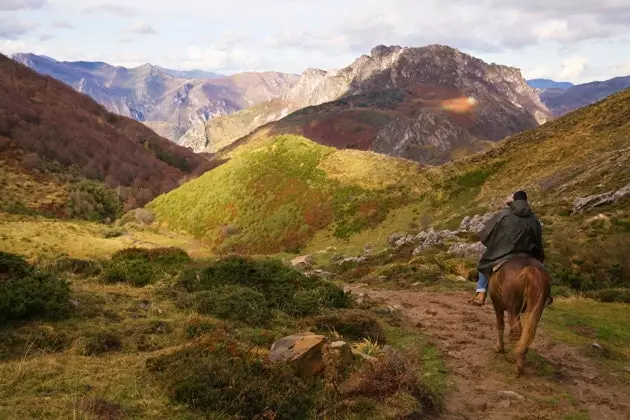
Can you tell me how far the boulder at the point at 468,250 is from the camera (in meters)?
25.8

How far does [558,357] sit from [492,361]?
178 centimetres

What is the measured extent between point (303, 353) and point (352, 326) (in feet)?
13.8

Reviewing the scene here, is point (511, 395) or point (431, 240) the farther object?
point (431, 240)

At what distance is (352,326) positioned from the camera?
12.0 meters

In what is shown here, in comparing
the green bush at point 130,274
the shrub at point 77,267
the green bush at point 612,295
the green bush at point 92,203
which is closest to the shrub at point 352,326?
the green bush at point 130,274

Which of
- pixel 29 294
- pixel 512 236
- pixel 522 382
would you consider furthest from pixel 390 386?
pixel 29 294

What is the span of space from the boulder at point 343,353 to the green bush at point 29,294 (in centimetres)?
616

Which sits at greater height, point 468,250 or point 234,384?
point 234,384

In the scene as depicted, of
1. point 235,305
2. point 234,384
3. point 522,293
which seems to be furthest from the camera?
point 235,305

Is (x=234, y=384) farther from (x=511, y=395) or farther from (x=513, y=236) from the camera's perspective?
(x=513, y=236)

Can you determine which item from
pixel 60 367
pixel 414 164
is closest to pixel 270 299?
pixel 60 367

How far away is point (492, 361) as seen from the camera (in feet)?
35.4

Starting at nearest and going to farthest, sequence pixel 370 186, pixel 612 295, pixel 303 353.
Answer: pixel 303 353 < pixel 612 295 < pixel 370 186

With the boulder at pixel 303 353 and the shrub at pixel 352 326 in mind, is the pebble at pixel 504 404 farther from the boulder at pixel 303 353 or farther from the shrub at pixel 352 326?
the shrub at pixel 352 326
